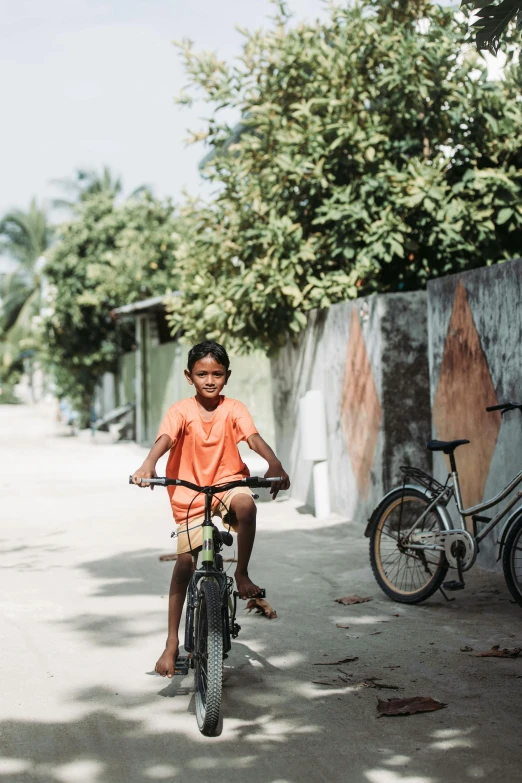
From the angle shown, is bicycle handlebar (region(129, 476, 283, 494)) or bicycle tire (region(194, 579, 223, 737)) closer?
bicycle tire (region(194, 579, 223, 737))

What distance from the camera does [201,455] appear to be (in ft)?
16.1

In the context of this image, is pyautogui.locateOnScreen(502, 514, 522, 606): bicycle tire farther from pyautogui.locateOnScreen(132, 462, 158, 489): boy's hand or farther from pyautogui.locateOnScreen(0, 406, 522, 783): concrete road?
pyautogui.locateOnScreen(132, 462, 158, 489): boy's hand

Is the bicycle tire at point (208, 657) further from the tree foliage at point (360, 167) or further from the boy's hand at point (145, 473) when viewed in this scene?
the tree foliage at point (360, 167)

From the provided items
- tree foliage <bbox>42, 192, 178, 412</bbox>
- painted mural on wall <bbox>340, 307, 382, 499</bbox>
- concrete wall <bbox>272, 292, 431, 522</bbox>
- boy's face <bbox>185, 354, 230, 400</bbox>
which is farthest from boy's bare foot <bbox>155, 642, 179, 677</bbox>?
tree foliage <bbox>42, 192, 178, 412</bbox>

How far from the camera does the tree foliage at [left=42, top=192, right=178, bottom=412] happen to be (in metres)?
25.1

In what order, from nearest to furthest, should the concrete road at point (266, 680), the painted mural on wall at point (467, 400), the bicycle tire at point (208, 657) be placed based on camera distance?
the concrete road at point (266, 680), the bicycle tire at point (208, 657), the painted mural on wall at point (467, 400)

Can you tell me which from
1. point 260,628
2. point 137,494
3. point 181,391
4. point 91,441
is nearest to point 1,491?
point 137,494

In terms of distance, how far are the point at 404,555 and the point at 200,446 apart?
2551 mm

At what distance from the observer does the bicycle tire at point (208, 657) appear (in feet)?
13.4

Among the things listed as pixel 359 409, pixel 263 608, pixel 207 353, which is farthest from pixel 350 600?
pixel 359 409

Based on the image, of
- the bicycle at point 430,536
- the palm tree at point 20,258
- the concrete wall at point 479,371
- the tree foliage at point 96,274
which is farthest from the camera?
the palm tree at point 20,258

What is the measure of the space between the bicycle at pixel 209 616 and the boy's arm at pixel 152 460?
0.05 meters

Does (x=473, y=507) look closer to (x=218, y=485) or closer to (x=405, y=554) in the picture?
(x=405, y=554)

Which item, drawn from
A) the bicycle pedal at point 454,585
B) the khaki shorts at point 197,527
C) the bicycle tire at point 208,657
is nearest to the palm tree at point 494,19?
the khaki shorts at point 197,527
